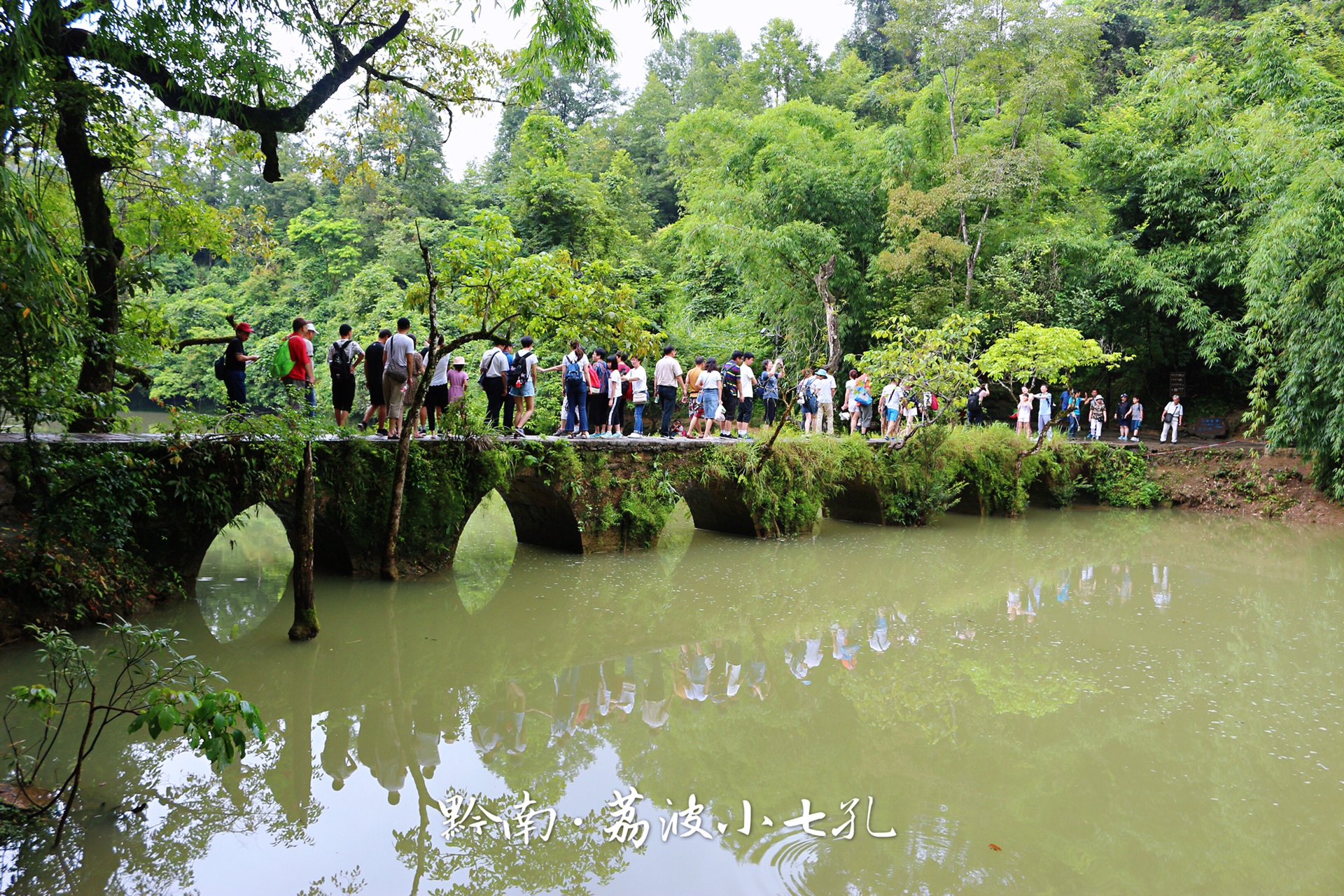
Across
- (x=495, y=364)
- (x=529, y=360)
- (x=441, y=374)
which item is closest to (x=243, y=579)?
(x=441, y=374)

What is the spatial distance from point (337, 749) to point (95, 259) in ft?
16.8

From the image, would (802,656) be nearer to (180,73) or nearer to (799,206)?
(180,73)

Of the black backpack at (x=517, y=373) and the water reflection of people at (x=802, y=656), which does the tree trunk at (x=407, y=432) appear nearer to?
the black backpack at (x=517, y=373)

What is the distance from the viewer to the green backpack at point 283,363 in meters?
9.06

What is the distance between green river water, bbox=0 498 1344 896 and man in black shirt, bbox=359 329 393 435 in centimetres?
193

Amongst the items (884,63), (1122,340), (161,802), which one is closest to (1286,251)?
(1122,340)

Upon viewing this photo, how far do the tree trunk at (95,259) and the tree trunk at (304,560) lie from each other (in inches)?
71.6

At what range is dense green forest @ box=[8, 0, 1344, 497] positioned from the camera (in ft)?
25.5

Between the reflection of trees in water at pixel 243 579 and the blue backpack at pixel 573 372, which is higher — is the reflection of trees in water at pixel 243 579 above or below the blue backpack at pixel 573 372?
below

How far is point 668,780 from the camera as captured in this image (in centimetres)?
519

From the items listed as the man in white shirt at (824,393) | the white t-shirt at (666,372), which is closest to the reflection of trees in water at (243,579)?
the white t-shirt at (666,372)

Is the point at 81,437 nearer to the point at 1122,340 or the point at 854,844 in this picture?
the point at 854,844

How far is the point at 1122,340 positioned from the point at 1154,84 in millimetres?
6864

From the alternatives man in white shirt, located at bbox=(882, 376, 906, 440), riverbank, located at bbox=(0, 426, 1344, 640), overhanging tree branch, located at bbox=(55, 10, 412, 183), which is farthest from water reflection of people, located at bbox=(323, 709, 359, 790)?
man in white shirt, located at bbox=(882, 376, 906, 440)
